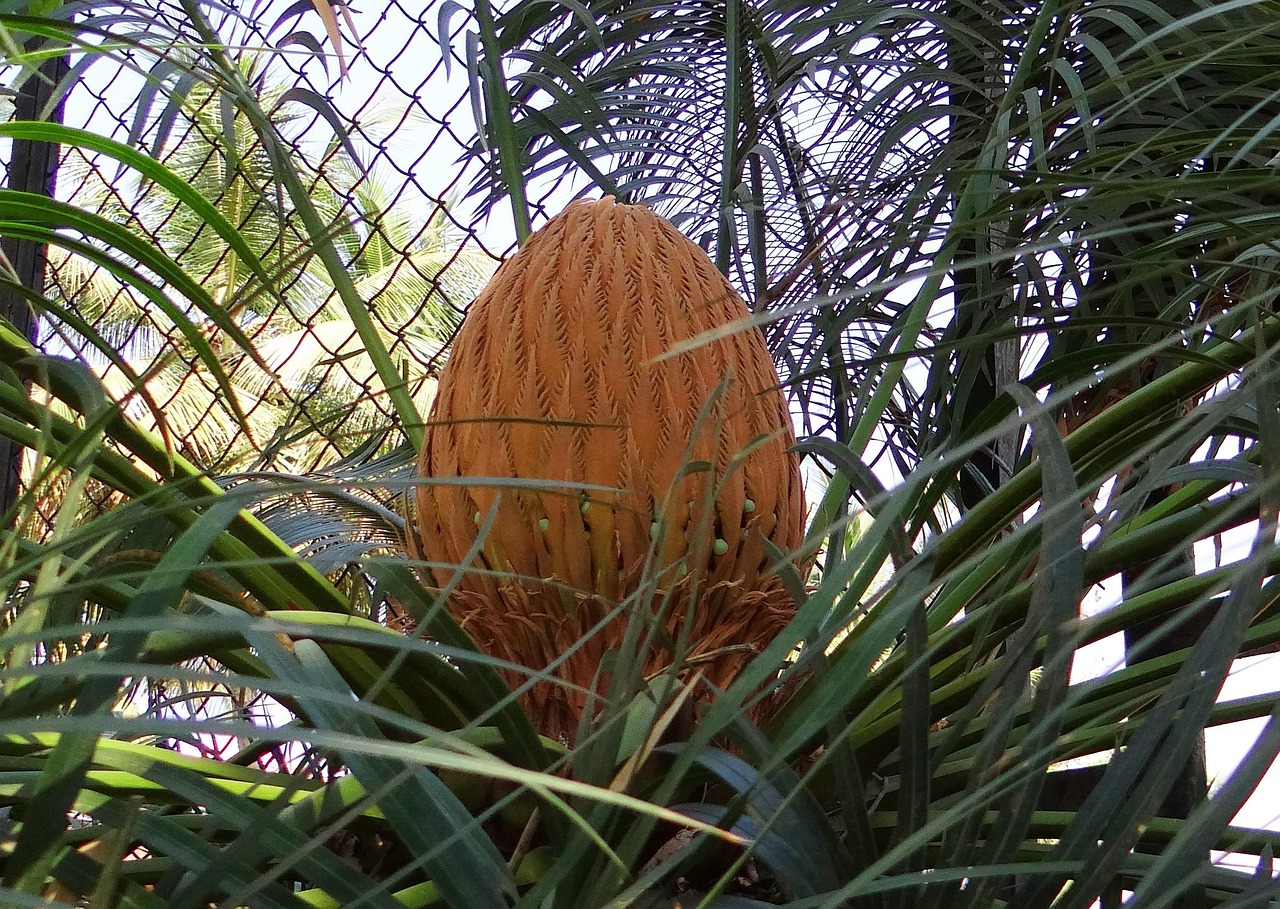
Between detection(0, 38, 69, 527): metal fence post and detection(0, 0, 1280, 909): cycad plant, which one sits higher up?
detection(0, 38, 69, 527): metal fence post

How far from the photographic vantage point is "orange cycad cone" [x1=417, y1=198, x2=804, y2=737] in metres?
0.40

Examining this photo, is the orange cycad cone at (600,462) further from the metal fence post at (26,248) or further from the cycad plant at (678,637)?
the metal fence post at (26,248)

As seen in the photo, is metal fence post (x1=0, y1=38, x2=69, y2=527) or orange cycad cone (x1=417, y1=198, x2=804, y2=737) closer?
orange cycad cone (x1=417, y1=198, x2=804, y2=737)

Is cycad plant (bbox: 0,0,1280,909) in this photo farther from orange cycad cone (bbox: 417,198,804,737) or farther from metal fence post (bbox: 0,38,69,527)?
metal fence post (bbox: 0,38,69,527)

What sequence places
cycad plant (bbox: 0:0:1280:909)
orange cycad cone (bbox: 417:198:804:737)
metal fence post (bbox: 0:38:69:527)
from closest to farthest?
cycad plant (bbox: 0:0:1280:909)
orange cycad cone (bbox: 417:198:804:737)
metal fence post (bbox: 0:38:69:527)

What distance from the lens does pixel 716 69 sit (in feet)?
2.64

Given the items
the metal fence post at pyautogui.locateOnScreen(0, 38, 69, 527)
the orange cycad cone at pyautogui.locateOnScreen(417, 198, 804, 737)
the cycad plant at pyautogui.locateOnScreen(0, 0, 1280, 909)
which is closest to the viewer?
the cycad plant at pyautogui.locateOnScreen(0, 0, 1280, 909)

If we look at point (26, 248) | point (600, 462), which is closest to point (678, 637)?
point (600, 462)

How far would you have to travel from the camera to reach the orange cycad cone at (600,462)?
396 millimetres

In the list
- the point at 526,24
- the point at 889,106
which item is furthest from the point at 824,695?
the point at 889,106

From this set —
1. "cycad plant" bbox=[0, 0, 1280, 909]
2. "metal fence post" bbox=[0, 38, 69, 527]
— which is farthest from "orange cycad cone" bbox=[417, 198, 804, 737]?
"metal fence post" bbox=[0, 38, 69, 527]

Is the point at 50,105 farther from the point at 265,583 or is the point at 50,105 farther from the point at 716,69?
the point at 716,69

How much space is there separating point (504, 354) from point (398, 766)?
0.20m

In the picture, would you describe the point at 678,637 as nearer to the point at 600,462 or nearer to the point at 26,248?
the point at 600,462
